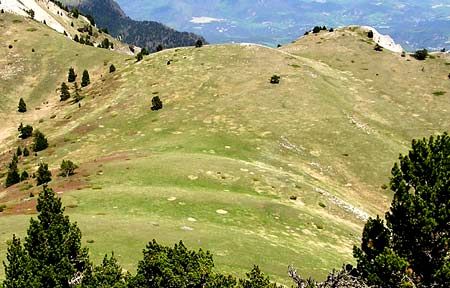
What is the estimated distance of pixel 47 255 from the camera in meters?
22.8

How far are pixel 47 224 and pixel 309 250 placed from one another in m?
23.3

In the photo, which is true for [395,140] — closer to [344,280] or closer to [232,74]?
[232,74]

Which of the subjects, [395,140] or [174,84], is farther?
[174,84]

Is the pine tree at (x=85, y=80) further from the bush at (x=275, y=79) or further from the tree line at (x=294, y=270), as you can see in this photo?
the tree line at (x=294, y=270)

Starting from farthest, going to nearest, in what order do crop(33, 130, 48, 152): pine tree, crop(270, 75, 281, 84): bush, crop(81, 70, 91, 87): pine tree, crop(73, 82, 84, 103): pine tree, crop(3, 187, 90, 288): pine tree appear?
crop(81, 70, 91, 87): pine tree
crop(73, 82, 84, 103): pine tree
crop(270, 75, 281, 84): bush
crop(33, 130, 48, 152): pine tree
crop(3, 187, 90, 288): pine tree

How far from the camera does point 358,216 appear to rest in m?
56.6

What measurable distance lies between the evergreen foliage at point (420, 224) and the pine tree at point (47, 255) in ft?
51.1

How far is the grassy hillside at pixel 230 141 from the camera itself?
41312 mm

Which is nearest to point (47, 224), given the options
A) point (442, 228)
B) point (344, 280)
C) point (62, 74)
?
point (344, 280)

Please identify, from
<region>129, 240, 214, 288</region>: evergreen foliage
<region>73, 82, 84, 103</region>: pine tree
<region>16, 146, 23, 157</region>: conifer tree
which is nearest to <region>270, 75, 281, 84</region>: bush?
<region>73, 82, 84, 103</region>: pine tree

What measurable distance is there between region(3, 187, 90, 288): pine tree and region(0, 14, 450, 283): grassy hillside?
6.22m

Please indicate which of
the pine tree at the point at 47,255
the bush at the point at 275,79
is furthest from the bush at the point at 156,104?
the pine tree at the point at 47,255

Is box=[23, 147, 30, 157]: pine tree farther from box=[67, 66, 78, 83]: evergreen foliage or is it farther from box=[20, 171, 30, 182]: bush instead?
box=[67, 66, 78, 83]: evergreen foliage

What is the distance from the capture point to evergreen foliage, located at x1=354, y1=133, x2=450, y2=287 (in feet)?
87.3
